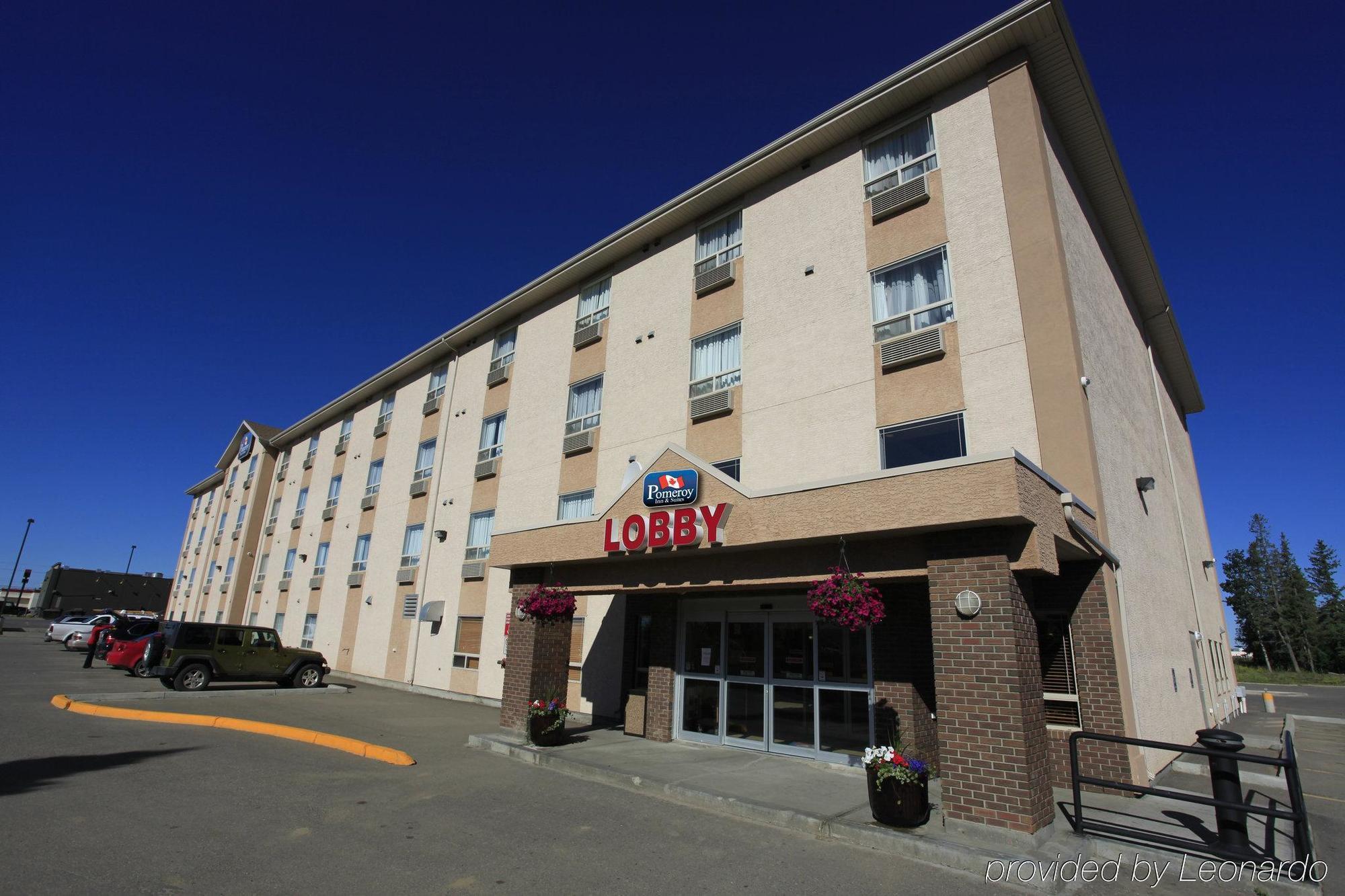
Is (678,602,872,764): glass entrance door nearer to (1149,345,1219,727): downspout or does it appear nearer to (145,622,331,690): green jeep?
(1149,345,1219,727): downspout

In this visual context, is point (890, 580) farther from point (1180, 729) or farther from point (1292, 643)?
point (1292, 643)

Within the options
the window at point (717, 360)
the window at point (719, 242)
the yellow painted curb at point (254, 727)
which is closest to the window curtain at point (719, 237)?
the window at point (719, 242)

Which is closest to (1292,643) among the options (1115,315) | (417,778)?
(1115,315)

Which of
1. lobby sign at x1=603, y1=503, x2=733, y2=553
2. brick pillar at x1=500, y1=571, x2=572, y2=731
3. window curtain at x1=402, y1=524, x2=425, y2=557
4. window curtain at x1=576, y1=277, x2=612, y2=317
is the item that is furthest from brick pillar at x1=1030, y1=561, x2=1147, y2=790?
window curtain at x1=402, y1=524, x2=425, y2=557

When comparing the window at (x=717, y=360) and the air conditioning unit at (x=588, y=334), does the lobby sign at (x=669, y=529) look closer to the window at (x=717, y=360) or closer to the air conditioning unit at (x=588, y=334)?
the window at (x=717, y=360)

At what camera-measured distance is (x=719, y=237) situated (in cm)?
1770

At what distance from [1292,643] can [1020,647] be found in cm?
9816

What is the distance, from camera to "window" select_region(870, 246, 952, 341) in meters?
12.5

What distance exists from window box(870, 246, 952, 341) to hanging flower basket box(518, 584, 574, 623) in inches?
316

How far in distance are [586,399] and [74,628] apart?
3255 cm

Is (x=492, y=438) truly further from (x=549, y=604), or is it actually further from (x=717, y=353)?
(x=549, y=604)

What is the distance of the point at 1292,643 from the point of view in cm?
7581

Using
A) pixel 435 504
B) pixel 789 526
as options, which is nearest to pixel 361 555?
pixel 435 504

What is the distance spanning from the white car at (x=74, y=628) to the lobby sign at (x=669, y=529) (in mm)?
32574
